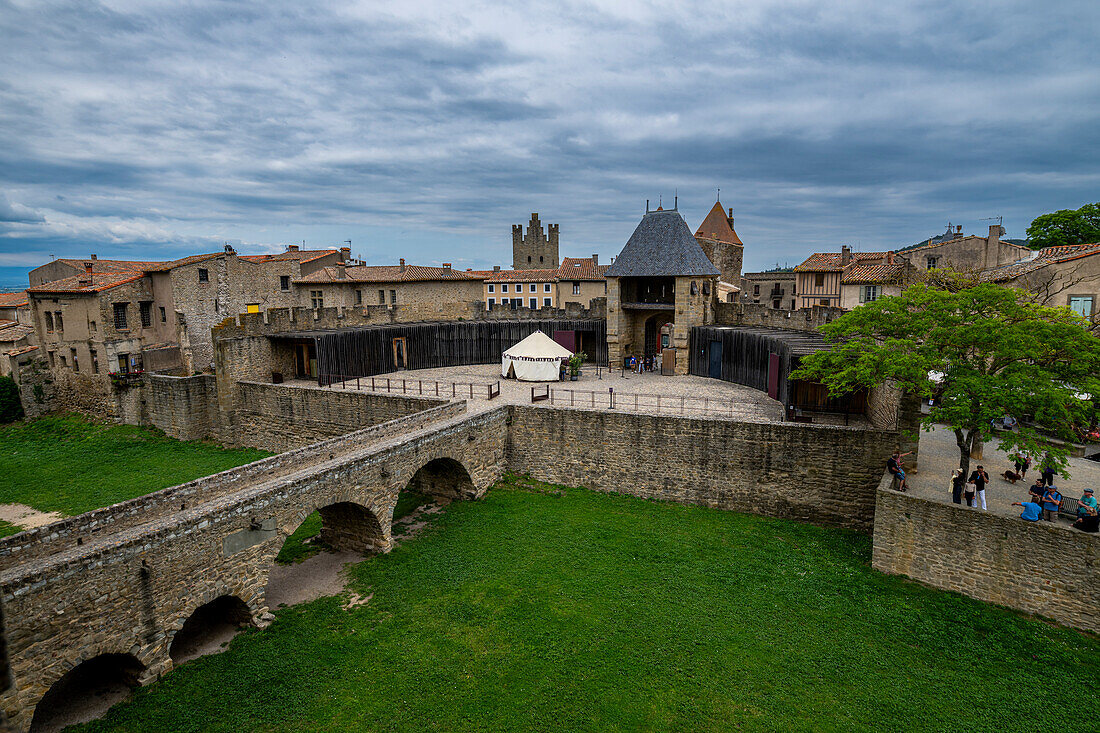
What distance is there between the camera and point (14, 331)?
3422cm

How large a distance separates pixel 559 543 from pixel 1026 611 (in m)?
11.5

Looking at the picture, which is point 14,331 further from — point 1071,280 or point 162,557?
point 1071,280

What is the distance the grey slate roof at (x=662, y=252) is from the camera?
97.2 feet

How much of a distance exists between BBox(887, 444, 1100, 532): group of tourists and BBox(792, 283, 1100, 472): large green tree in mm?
536

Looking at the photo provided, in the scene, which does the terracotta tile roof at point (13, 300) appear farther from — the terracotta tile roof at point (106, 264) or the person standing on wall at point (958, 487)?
the person standing on wall at point (958, 487)

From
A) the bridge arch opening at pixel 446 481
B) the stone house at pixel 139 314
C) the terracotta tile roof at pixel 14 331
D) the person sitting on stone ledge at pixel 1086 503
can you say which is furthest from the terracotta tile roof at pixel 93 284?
the person sitting on stone ledge at pixel 1086 503

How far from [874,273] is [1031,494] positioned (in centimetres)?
2452

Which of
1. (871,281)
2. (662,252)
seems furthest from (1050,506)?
(871,281)

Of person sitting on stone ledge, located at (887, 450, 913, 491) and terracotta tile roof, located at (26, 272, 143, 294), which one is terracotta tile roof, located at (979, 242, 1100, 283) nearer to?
person sitting on stone ledge, located at (887, 450, 913, 491)

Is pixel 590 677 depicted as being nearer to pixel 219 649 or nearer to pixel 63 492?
pixel 219 649

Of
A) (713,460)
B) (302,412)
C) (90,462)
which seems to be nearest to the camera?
(713,460)

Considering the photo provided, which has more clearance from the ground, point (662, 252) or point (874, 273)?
point (662, 252)

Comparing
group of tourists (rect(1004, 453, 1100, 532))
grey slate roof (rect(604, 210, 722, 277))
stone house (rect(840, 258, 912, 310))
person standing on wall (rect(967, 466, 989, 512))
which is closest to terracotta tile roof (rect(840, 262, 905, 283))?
stone house (rect(840, 258, 912, 310))

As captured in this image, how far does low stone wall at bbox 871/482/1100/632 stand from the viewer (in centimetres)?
1341
